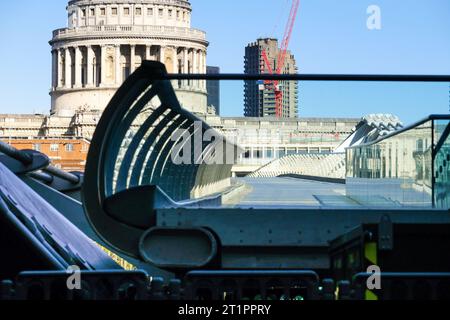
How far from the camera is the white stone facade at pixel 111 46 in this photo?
138875mm

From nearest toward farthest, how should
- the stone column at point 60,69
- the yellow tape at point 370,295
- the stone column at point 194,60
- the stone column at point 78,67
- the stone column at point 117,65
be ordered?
1. the yellow tape at point 370,295
2. the stone column at point 117,65
3. the stone column at point 78,67
4. the stone column at point 194,60
5. the stone column at point 60,69

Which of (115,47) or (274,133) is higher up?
(115,47)

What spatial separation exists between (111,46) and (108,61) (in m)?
1.51

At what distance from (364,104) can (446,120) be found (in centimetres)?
70

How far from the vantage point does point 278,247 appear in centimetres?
971

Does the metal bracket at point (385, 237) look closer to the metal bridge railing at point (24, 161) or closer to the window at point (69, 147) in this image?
the metal bridge railing at point (24, 161)

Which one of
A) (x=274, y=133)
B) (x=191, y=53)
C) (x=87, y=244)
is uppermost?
(x=191, y=53)

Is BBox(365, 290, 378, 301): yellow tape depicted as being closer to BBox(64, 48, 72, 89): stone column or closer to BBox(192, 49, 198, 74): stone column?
BBox(192, 49, 198, 74): stone column

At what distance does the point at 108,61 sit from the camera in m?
139

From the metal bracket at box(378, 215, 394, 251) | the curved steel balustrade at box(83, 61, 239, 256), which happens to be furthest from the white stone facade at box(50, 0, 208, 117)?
the metal bracket at box(378, 215, 394, 251)

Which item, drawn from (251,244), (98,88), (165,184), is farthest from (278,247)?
(98,88)

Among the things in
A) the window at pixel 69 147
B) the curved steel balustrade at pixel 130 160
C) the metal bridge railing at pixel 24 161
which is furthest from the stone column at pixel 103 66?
the curved steel balustrade at pixel 130 160

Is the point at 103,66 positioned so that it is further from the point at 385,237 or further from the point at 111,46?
the point at 385,237
